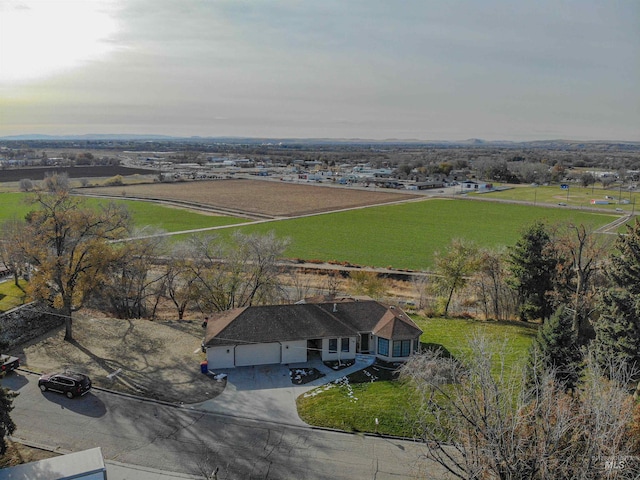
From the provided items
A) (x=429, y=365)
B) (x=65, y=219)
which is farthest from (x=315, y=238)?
(x=429, y=365)

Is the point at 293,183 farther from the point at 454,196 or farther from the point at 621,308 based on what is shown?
the point at 621,308

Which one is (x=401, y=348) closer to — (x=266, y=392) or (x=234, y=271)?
(x=266, y=392)

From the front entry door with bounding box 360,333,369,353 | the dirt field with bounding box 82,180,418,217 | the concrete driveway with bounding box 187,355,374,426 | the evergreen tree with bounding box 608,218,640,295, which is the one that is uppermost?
the evergreen tree with bounding box 608,218,640,295

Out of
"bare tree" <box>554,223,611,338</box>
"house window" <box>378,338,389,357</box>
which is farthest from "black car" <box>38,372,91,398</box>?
"bare tree" <box>554,223,611,338</box>

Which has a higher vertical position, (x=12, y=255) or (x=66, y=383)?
(x=12, y=255)

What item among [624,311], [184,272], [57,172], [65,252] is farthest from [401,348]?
[57,172]

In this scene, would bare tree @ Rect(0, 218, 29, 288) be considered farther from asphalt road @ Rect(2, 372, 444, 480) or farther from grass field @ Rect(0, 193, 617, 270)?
asphalt road @ Rect(2, 372, 444, 480)
